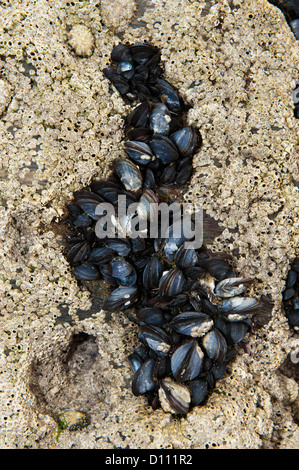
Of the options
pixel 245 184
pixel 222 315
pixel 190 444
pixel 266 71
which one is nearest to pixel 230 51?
pixel 266 71

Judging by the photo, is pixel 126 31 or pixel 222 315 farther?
pixel 126 31

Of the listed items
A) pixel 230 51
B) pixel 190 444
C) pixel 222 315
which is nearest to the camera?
pixel 190 444

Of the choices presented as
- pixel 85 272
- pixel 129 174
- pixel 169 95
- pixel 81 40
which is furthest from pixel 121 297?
pixel 81 40

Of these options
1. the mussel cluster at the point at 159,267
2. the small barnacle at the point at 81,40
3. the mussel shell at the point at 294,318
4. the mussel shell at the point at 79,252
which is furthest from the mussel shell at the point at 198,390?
the small barnacle at the point at 81,40

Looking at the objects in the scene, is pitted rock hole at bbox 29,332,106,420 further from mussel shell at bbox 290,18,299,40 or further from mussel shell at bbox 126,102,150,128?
mussel shell at bbox 290,18,299,40

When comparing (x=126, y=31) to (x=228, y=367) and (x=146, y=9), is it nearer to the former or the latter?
(x=146, y=9)

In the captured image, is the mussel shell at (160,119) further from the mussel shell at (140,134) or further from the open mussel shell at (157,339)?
the open mussel shell at (157,339)
